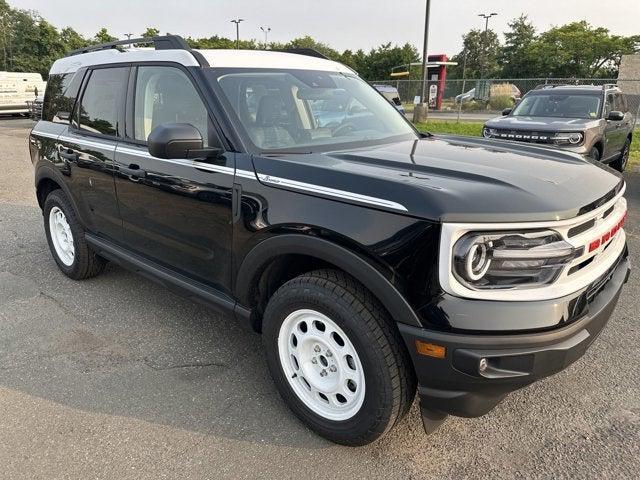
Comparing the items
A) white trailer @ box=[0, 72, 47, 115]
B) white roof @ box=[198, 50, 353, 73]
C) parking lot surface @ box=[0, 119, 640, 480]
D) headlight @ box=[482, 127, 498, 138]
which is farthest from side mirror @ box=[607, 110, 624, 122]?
white trailer @ box=[0, 72, 47, 115]

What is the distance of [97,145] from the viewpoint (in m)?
3.76

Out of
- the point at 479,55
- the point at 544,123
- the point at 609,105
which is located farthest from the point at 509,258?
the point at 479,55

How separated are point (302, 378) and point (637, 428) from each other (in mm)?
1714

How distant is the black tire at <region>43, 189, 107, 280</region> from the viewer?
169 inches

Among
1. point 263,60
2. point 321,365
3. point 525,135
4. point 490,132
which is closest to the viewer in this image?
point 321,365

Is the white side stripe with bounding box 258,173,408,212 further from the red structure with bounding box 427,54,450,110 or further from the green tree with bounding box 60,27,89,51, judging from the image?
the green tree with bounding box 60,27,89,51

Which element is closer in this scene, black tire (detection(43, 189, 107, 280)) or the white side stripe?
the white side stripe

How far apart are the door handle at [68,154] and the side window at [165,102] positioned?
892 mm

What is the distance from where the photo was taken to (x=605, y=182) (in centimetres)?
254

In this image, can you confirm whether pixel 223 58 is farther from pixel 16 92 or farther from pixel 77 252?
pixel 16 92

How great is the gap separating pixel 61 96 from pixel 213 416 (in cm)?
322

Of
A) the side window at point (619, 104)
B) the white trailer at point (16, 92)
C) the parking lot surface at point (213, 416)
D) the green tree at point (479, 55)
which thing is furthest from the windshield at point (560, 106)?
the green tree at point (479, 55)

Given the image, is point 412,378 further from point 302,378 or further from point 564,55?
point 564,55

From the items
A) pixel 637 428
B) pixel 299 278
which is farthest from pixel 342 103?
pixel 637 428
